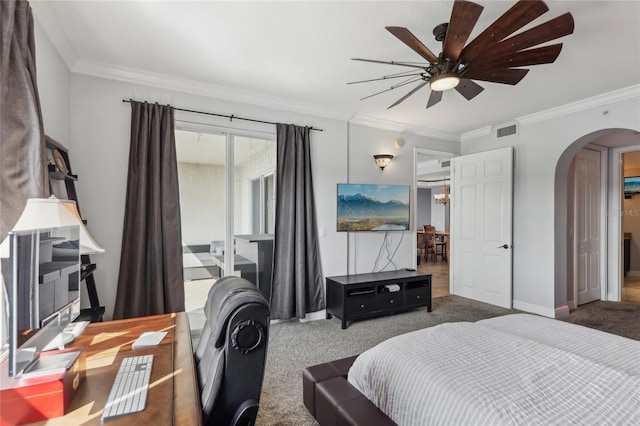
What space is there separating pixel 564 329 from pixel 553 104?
3.08 m

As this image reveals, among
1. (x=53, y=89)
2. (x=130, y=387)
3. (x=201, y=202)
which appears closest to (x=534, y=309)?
(x=201, y=202)

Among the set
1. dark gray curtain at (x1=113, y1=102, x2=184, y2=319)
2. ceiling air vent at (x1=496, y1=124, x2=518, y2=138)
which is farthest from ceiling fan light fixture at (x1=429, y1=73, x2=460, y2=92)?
ceiling air vent at (x1=496, y1=124, x2=518, y2=138)

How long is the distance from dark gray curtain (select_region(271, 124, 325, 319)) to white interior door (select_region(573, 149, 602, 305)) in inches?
152

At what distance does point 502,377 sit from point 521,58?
199cm

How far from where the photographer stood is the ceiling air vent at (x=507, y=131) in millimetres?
4484

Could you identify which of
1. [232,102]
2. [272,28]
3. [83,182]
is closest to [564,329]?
[272,28]

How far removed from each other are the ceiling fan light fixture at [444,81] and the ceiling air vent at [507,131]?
2866 millimetres

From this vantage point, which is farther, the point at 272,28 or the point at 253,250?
the point at 253,250

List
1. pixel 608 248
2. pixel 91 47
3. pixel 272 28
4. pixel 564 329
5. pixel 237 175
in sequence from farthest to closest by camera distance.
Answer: pixel 608 248, pixel 237 175, pixel 91 47, pixel 272 28, pixel 564 329

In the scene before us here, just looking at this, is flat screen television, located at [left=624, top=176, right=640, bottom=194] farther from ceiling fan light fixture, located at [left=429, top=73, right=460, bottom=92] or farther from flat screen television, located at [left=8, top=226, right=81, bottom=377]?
flat screen television, located at [left=8, top=226, right=81, bottom=377]

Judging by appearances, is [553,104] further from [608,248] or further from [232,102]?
[232,102]

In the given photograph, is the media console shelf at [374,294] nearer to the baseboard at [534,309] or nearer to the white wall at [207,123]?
the white wall at [207,123]

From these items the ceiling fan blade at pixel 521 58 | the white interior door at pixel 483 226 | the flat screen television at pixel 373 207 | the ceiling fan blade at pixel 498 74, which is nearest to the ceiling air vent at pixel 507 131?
the white interior door at pixel 483 226

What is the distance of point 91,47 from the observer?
2.63 metres
